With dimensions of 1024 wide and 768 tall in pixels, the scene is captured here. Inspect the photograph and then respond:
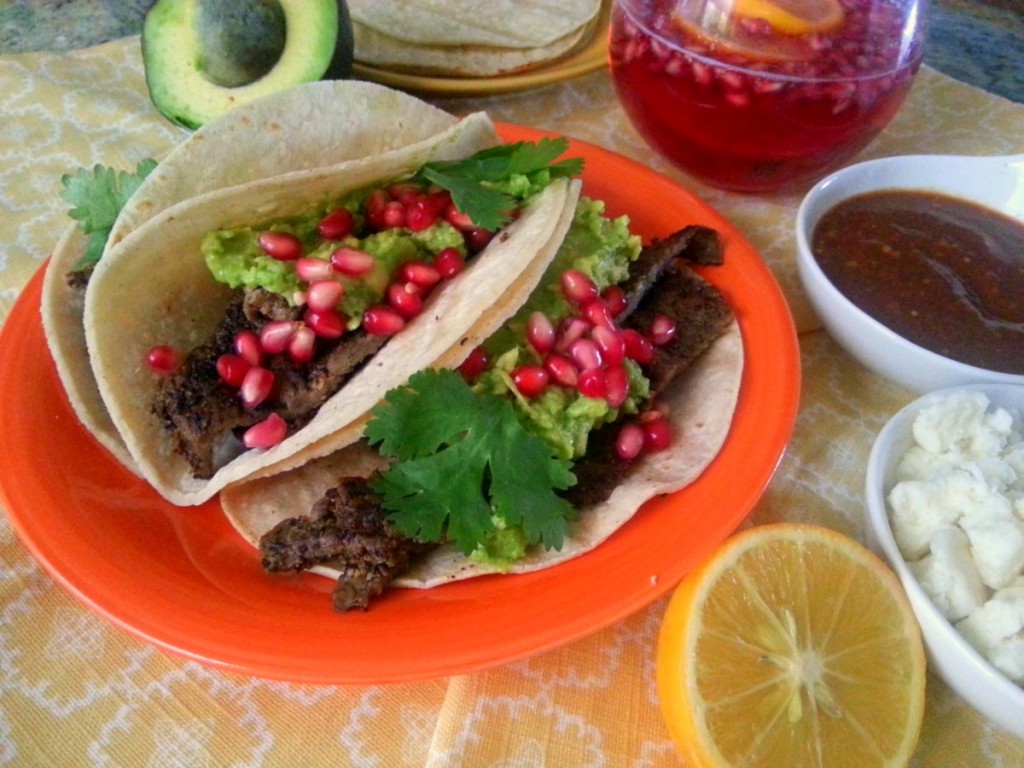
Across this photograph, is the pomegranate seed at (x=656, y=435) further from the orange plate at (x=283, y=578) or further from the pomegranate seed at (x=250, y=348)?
the pomegranate seed at (x=250, y=348)

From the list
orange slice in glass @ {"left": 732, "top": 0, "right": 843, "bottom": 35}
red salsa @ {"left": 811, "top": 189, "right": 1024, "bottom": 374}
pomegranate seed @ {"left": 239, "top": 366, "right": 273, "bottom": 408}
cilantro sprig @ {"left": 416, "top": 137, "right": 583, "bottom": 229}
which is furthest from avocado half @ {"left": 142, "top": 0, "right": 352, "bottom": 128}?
red salsa @ {"left": 811, "top": 189, "right": 1024, "bottom": 374}

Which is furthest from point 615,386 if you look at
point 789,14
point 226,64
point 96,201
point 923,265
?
point 226,64

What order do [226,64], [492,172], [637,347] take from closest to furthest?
[637,347]
[492,172]
[226,64]

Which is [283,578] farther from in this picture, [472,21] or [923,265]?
[472,21]

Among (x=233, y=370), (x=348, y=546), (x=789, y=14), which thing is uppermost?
(x=789, y=14)

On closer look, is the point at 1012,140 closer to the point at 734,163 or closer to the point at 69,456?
the point at 734,163
